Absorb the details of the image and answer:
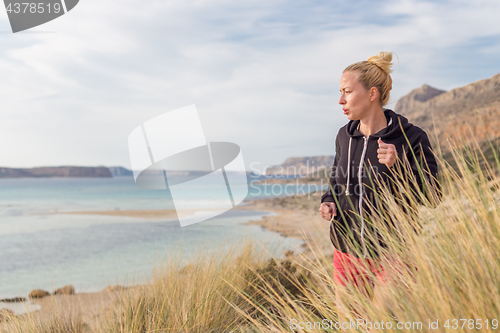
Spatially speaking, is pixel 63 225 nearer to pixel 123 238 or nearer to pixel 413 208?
pixel 123 238

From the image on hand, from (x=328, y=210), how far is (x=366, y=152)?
41 centimetres

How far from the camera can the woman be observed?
1856mm

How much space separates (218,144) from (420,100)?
10635cm

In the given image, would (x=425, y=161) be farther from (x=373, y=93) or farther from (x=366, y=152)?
(x=373, y=93)

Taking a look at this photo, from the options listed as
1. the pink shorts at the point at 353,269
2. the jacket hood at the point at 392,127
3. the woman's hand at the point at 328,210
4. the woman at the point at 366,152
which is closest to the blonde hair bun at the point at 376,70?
the woman at the point at 366,152

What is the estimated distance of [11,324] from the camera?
2.97 m

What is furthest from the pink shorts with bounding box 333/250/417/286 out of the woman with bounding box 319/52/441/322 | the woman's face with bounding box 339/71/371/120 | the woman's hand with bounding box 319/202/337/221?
the woman's face with bounding box 339/71/371/120

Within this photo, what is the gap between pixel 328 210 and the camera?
2.00 metres

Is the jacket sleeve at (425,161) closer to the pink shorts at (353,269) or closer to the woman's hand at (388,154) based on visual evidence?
the woman's hand at (388,154)

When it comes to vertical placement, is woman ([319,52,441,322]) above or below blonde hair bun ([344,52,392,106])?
below

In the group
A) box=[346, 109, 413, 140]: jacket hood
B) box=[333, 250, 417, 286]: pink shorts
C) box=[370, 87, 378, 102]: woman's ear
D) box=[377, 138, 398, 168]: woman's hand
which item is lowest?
box=[333, 250, 417, 286]: pink shorts

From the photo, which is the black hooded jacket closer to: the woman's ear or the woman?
the woman

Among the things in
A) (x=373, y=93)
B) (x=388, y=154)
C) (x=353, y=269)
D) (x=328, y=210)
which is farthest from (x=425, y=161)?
(x=353, y=269)

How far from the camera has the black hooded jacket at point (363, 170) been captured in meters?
1.85
